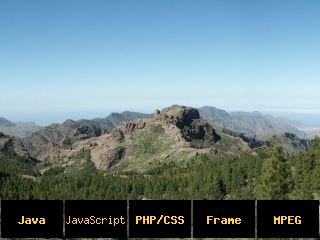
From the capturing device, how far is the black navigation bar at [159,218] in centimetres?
3744

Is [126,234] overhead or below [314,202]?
below

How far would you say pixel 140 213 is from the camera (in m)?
37.6

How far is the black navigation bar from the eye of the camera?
37.4 m

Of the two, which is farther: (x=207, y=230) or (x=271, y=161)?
(x=271, y=161)

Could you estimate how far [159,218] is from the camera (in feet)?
123

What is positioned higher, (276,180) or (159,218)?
(159,218)

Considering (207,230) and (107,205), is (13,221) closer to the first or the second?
(107,205)

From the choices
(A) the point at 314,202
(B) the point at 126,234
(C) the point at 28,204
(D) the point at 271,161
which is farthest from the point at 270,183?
(C) the point at 28,204

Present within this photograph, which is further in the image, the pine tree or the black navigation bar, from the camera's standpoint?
the pine tree

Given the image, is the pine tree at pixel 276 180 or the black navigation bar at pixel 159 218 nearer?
the black navigation bar at pixel 159 218

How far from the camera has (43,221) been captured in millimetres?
37938

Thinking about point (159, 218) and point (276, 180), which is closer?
point (159, 218)

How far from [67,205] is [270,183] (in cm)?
6095

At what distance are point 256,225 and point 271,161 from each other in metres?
56.0
